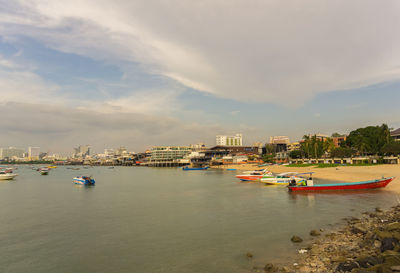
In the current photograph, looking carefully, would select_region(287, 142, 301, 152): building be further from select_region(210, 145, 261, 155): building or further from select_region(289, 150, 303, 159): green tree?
select_region(289, 150, 303, 159): green tree

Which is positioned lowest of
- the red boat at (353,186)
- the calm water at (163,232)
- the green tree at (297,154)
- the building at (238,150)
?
the calm water at (163,232)

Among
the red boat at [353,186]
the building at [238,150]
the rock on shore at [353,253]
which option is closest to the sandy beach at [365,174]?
the red boat at [353,186]

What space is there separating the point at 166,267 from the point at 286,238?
27.7 ft

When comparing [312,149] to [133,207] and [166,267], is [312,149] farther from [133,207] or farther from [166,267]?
[166,267]

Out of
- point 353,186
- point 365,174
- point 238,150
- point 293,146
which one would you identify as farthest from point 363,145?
point 238,150

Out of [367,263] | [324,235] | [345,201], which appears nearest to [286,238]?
[324,235]

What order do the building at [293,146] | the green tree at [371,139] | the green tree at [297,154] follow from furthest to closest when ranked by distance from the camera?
1. the building at [293,146]
2. the green tree at [297,154]
3. the green tree at [371,139]

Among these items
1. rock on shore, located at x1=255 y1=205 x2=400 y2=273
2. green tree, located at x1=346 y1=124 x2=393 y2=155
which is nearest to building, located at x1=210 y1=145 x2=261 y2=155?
green tree, located at x1=346 y1=124 x2=393 y2=155

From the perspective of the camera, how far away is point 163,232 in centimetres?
1922

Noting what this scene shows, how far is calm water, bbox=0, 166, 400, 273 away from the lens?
45.2ft

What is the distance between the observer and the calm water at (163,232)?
45.2ft

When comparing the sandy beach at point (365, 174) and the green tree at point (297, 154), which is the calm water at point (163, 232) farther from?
the green tree at point (297, 154)

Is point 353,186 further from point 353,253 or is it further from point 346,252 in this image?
point 353,253

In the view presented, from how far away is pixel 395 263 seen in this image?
28.5ft
